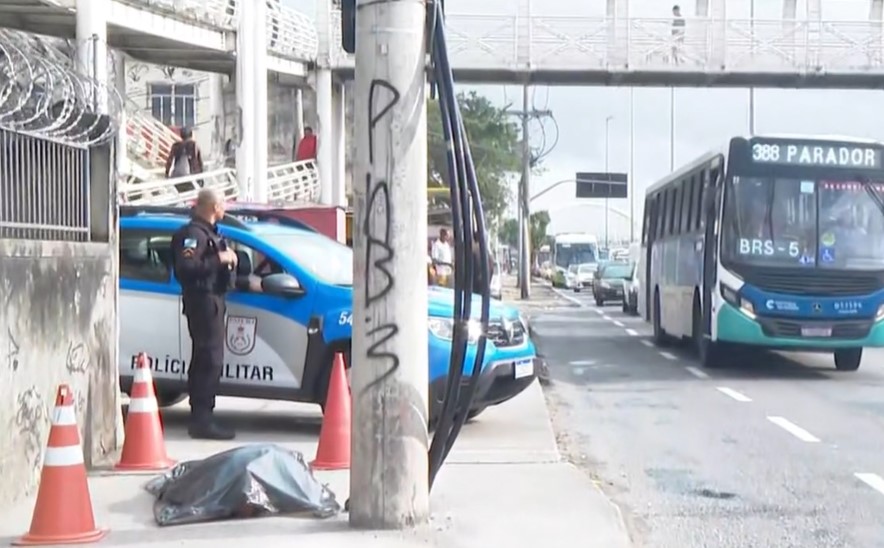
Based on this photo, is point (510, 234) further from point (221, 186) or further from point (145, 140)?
point (221, 186)

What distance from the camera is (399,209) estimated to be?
6.95 meters

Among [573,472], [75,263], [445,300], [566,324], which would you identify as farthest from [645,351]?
[75,263]

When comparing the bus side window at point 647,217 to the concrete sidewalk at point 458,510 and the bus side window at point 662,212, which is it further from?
the concrete sidewalk at point 458,510

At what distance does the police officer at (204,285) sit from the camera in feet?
A: 31.7

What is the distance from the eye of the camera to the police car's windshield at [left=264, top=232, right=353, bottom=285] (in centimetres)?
1084

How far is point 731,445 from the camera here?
11.0 m

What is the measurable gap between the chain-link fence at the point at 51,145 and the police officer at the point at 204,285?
0.67 m

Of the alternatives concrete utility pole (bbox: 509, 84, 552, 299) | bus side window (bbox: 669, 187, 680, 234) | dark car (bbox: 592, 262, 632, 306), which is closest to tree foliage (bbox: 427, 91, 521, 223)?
concrete utility pole (bbox: 509, 84, 552, 299)

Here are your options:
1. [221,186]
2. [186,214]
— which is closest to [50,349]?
[186,214]

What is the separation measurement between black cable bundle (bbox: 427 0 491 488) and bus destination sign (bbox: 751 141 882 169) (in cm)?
1027

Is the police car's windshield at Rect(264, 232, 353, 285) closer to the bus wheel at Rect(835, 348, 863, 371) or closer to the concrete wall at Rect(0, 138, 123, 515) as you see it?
the concrete wall at Rect(0, 138, 123, 515)

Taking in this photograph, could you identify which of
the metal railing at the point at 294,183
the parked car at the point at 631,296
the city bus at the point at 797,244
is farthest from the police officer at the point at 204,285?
the parked car at the point at 631,296

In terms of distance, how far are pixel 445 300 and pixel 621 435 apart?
2080mm

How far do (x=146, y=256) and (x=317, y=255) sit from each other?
145cm
